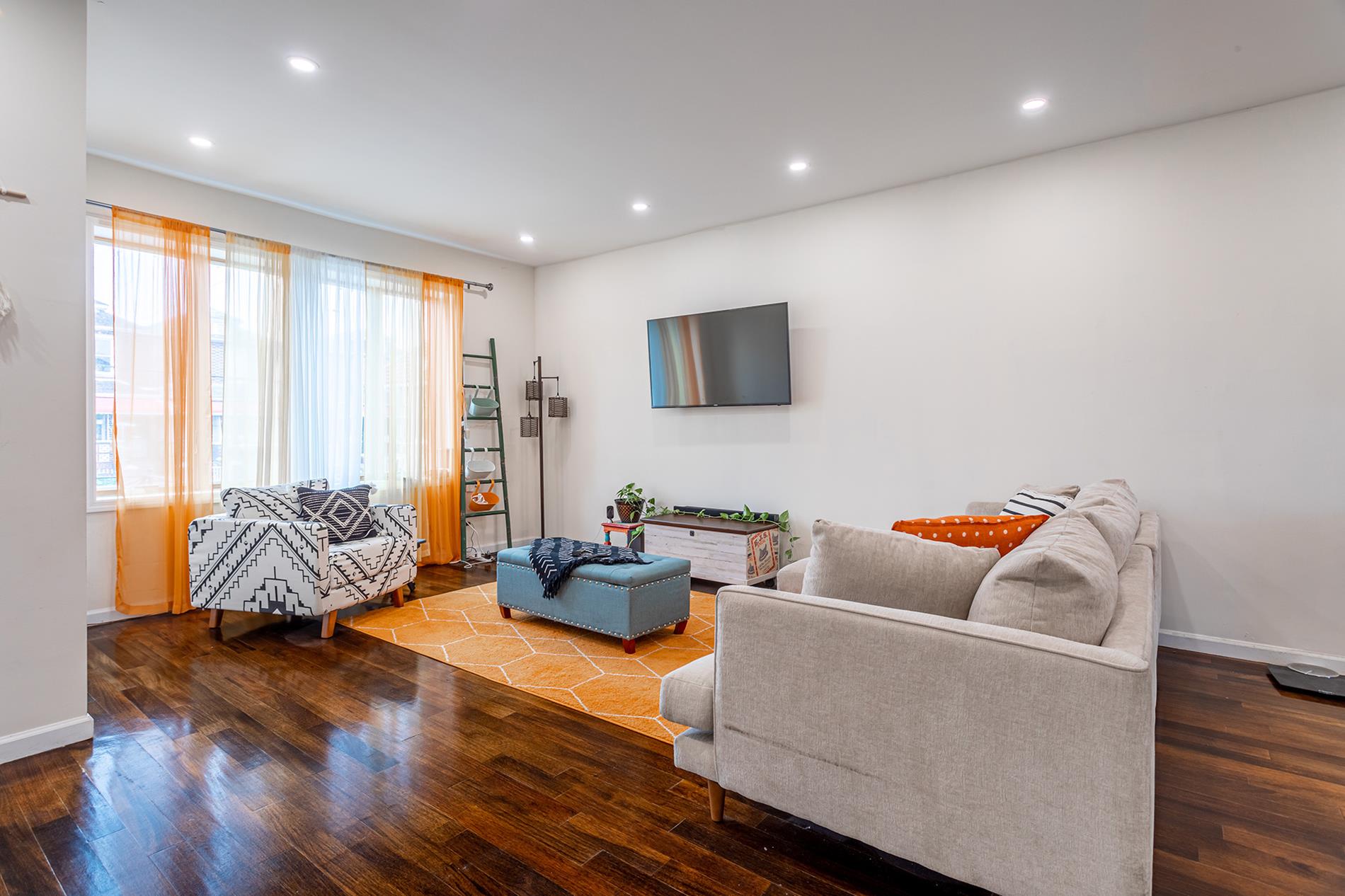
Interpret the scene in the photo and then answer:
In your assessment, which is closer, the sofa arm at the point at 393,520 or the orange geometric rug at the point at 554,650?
the orange geometric rug at the point at 554,650

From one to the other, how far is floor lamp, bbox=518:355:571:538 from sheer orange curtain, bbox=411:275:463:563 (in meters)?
0.73

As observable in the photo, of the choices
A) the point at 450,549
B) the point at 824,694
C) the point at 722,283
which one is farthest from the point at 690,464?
the point at 824,694

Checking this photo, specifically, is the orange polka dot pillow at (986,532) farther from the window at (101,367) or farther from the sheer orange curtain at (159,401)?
the window at (101,367)

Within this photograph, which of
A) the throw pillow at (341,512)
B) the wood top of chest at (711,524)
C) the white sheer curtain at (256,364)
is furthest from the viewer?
the wood top of chest at (711,524)

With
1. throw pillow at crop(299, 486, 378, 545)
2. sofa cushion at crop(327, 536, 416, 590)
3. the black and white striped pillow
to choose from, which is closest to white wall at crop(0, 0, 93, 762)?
sofa cushion at crop(327, 536, 416, 590)

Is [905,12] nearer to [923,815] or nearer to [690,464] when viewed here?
[923,815]

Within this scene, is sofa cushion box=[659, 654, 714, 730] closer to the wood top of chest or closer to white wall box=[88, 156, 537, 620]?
the wood top of chest

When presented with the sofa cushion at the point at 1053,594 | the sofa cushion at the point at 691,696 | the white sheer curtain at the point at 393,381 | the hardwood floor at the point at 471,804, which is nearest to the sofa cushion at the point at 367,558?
the hardwood floor at the point at 471,804

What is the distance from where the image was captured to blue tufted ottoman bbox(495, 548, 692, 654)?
3.44 metres

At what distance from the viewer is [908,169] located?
163 inches

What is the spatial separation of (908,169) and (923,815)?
3.81 meters

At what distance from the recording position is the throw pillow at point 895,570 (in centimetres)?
168

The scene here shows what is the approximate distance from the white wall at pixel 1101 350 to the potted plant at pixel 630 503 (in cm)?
59

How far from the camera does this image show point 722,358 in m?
5.14
